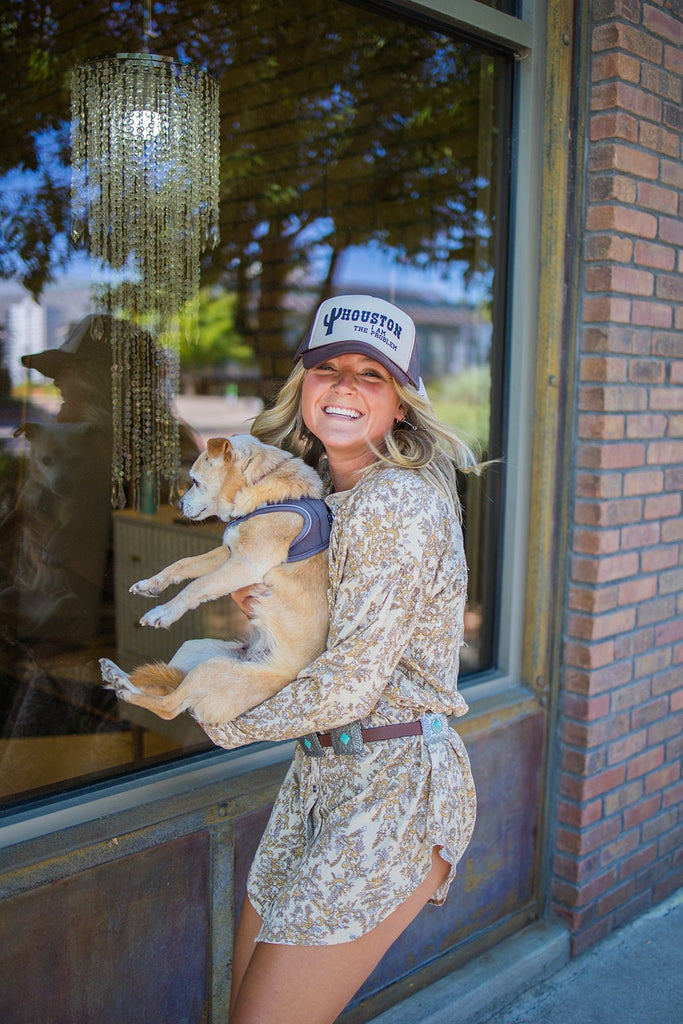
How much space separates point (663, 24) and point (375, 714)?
2.79 meters

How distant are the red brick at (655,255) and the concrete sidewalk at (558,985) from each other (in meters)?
2.48

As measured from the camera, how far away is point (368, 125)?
5.70m

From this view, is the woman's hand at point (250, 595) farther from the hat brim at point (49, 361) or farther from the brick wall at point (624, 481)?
the brick wall at point (624, 481)

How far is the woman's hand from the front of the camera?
1929 mm

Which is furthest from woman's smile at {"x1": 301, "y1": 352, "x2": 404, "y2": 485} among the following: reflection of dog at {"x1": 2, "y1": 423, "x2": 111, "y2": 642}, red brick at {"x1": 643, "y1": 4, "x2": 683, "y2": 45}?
red brick at {"x1": 643, "y1": 4, "x2": 683, "y2": 45}

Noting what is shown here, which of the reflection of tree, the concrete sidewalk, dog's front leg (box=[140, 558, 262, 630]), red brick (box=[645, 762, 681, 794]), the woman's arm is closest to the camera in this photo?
the woman's arm

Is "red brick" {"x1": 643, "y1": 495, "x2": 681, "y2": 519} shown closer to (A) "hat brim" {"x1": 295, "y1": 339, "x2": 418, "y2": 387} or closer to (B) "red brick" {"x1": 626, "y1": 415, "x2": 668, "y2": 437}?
(B) "red brick" {"x1": 626, "y1": 415, "x2": 668, "y2": 437}

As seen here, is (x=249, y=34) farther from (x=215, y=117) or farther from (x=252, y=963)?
(x=252, y=963)

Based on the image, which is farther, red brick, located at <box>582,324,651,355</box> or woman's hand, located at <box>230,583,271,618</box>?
red brick, located at <box>582,324,651,355</box>

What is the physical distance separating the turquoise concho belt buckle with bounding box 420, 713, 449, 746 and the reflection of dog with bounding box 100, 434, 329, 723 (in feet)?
0.91

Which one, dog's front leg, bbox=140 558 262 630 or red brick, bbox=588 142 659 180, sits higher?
red brick, bbox=588 142 659 180

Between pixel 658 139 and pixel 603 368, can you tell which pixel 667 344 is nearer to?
pixel 603 368

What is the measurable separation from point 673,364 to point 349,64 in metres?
2.73

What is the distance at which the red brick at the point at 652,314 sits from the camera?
315 cm
